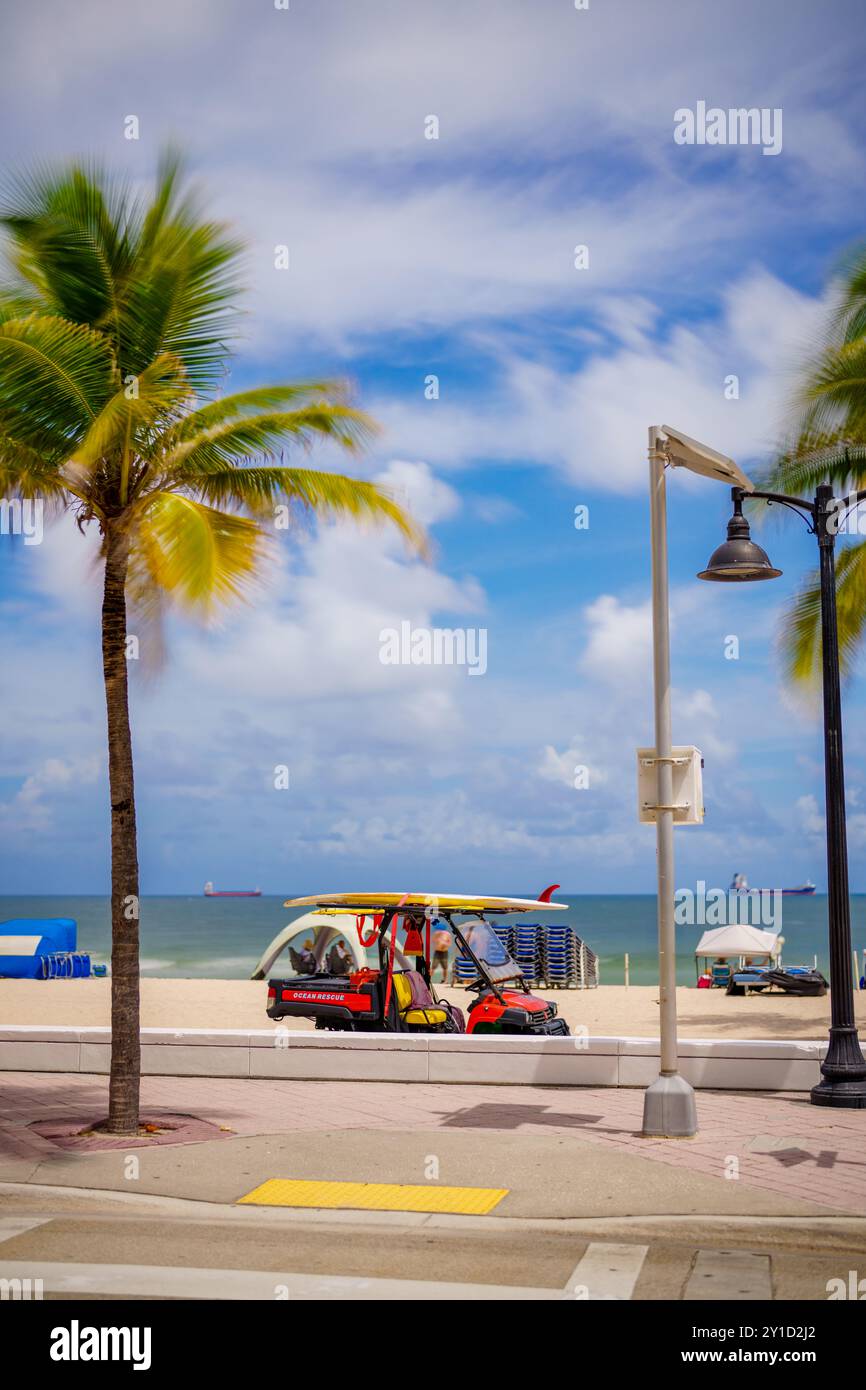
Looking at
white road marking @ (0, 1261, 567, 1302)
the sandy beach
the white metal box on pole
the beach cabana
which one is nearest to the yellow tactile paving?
white road marking @ (0, 1261, 567, 1302)

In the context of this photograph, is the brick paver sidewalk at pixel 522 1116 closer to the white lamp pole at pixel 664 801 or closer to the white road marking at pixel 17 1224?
the white lamp pole at pixel 664 801

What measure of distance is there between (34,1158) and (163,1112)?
2116mm

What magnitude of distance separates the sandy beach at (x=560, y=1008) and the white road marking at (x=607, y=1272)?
12.9 m

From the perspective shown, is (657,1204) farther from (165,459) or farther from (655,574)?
(165,459)

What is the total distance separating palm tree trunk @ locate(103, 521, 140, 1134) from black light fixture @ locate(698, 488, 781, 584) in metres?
5.16

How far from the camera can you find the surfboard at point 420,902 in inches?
600

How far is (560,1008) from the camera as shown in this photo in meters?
29.5

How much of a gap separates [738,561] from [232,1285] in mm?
7565

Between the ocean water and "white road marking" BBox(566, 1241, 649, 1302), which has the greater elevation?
"white road marking" BBox(566, 1241, 649, 1302)

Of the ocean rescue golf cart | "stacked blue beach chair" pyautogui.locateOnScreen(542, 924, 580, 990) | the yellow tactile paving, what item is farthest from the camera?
"stacked blue beach chair" pyautogui.locateOnScreen(542, 924, 580, 990)

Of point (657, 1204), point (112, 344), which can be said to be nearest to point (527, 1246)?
point (657, 1204)

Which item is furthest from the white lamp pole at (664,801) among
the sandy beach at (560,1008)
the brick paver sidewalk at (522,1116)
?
the sandy beach at (560,1008)

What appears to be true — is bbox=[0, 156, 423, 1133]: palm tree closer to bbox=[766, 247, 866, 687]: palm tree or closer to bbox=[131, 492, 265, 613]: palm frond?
bbox=[131, 492, 265, 613]: palm frond

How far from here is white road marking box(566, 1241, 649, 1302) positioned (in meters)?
6.71
